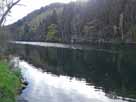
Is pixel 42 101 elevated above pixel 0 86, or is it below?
below

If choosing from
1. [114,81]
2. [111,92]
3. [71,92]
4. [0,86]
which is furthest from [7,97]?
[114,81]

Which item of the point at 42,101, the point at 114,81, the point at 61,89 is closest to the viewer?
the point at 42,101

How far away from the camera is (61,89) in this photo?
40.8m

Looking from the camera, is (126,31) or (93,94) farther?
(126,31)

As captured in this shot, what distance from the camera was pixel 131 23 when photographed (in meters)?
178

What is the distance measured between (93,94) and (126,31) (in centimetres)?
14068

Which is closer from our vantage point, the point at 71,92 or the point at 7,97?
the point at 7,97

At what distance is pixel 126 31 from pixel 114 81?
426 feet

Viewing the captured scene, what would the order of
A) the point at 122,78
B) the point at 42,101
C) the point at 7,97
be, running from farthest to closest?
the point at 122,78 → the point at 42,101 → the point at 7,97

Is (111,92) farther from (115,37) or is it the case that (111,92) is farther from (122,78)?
(115,37)

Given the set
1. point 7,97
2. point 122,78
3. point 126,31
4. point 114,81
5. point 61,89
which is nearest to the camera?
point 7,97

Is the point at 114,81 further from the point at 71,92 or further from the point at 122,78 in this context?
the point at 71,92

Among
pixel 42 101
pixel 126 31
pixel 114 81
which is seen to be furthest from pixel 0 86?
pixel 126 31

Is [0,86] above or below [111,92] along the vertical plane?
above
